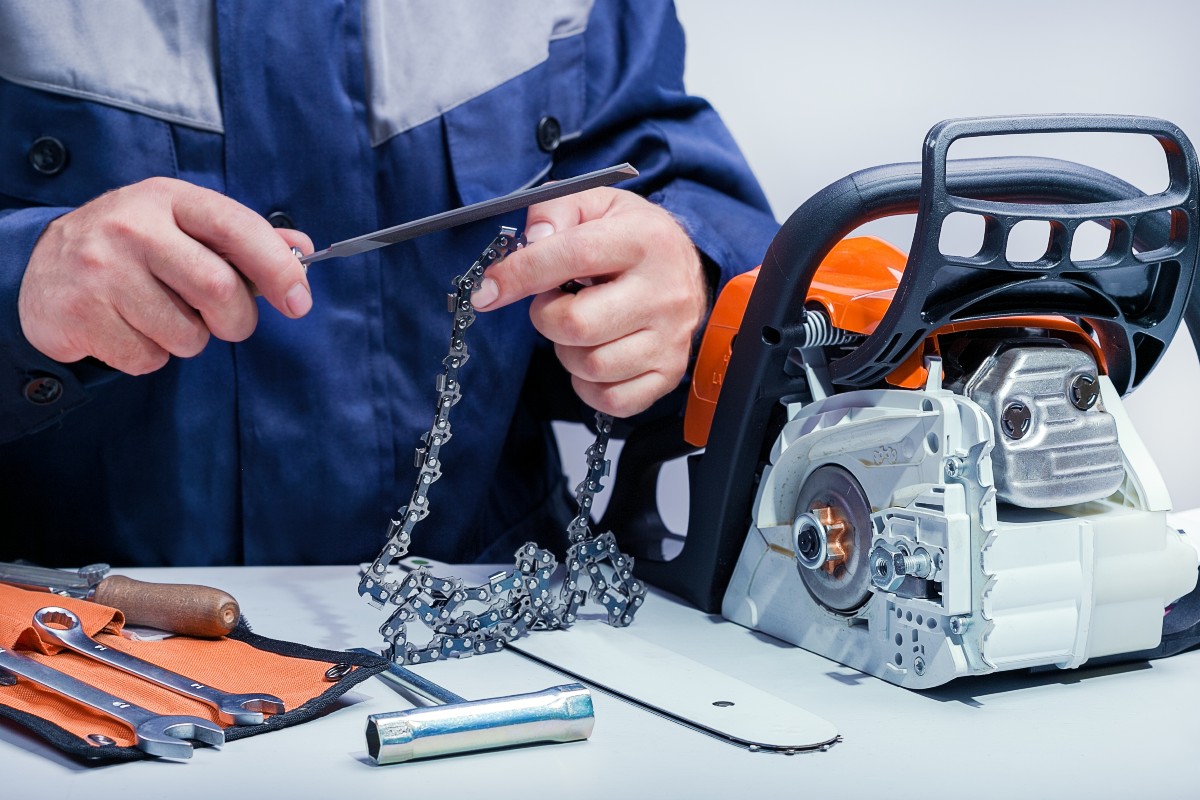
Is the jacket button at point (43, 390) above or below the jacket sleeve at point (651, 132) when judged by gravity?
below

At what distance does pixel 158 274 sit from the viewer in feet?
3.34

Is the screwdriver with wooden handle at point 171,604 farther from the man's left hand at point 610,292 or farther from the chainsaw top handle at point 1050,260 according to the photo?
the chainsaw top handle at point 1050,260

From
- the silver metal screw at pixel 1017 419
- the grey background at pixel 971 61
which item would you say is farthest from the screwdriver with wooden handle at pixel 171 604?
the grey background at pixel 971 61

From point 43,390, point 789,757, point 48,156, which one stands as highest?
point 48,156

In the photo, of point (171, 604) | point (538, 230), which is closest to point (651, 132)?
point (538, 230)

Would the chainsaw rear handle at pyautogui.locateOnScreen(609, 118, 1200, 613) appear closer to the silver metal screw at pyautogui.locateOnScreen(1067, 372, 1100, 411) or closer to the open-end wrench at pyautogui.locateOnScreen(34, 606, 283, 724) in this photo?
the silver metal screw at pyautogui.locateOnScreen(1067, 372, 1100, 411)

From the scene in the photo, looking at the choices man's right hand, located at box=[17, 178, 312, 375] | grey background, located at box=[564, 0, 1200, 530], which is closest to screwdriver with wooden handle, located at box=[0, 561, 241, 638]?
man's right hand, located at box=[17, 178, 312, 375]

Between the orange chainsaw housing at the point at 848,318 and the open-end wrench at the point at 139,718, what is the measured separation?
0.53m

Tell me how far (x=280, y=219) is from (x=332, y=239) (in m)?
0.06

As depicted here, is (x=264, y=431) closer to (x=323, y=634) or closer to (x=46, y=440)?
(x=46, y=440)

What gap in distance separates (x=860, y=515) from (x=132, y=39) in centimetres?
89

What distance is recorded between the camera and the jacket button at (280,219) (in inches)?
51.3

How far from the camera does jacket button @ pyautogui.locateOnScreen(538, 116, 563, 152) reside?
1.42 m

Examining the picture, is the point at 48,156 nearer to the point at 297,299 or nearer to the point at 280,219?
the point at 280,219
